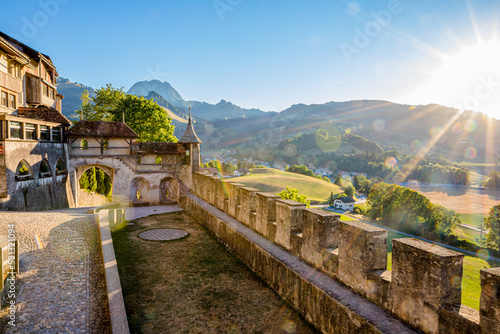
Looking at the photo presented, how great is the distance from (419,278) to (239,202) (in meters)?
7.14

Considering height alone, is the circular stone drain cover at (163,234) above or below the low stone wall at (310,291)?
below

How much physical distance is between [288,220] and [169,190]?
20.3 metres

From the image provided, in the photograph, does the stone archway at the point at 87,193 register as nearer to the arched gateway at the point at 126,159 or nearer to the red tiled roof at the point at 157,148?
the arched gateway at the point at 126,159

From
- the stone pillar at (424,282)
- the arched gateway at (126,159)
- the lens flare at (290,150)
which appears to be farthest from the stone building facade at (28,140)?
the lens flare at (290,150)

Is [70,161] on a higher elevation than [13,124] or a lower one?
lower

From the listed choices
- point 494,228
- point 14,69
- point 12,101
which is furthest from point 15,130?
point 494,228

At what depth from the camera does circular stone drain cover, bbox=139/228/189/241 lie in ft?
36.8

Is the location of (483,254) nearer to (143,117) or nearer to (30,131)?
(143,117)

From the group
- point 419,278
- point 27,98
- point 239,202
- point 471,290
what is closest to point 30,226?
point 239,202

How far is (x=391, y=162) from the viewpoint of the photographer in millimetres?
143500

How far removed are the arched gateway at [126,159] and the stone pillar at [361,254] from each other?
56.5 feet

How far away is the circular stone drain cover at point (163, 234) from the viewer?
1120cm

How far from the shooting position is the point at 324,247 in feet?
19.1

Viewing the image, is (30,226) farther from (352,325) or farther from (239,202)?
(352,325)
